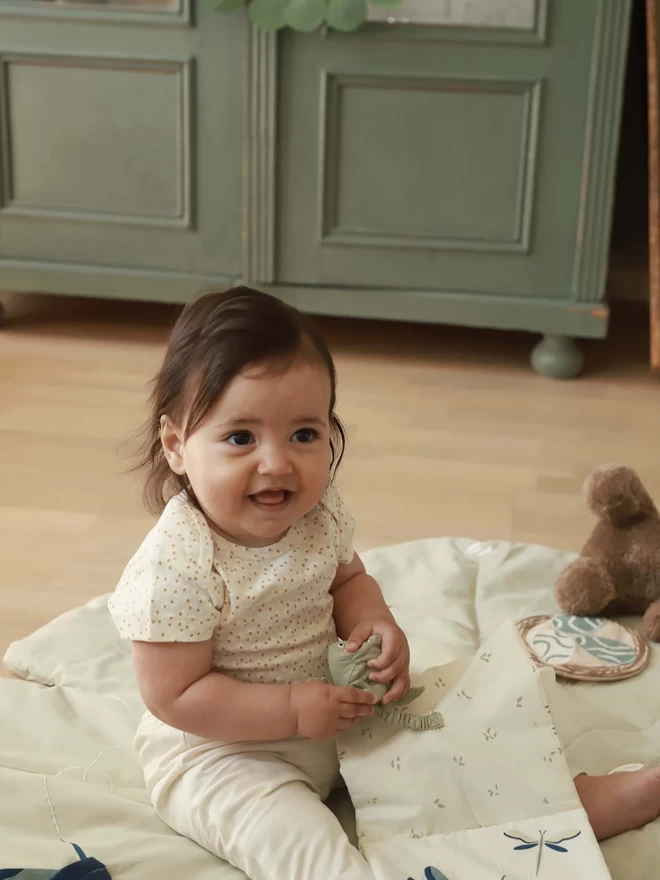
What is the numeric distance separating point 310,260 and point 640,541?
3.78 ft

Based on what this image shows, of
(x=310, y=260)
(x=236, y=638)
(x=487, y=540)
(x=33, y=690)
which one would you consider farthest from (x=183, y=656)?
(x=310, y=260)

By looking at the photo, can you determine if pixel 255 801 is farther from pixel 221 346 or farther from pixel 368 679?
pixel 221 346

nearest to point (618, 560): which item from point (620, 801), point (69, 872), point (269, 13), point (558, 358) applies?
point (620, 801)

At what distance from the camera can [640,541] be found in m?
1.24

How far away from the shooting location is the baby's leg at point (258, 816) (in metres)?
0.80

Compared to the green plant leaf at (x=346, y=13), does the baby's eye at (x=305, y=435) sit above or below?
below

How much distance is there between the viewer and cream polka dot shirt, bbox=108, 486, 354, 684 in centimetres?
83

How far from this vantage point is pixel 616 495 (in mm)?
1219

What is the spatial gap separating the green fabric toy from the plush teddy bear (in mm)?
382

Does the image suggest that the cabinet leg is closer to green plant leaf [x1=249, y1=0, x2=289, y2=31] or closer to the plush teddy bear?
green plant leaf [x1=249, y1=0, x2=289, y2=31]

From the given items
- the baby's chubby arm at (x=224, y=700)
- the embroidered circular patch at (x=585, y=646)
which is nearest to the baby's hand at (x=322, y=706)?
the baby's chubby arm at (x=224, y=700)

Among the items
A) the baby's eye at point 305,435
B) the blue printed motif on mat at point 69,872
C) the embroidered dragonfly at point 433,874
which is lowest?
the blue printed motif on mat at point 69,872

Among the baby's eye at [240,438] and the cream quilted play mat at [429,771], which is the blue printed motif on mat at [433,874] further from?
the baby's eye at [240,438]

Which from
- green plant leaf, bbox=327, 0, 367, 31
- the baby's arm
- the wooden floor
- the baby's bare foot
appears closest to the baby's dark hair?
the baby's arm
